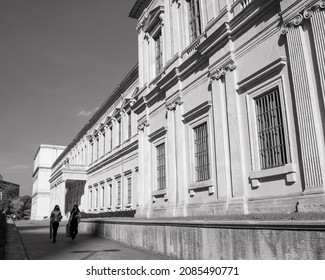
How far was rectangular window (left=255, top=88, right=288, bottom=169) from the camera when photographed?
991cm

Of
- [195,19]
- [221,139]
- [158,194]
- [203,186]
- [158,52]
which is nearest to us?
[221,139]

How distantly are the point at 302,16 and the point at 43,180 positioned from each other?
280 feet

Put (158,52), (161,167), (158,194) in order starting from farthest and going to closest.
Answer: (158,52)
(161,167)
(158,194)

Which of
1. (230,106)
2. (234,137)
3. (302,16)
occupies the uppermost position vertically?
(302,16)

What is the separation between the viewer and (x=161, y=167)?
1720 centimetres

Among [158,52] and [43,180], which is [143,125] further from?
[43,180]

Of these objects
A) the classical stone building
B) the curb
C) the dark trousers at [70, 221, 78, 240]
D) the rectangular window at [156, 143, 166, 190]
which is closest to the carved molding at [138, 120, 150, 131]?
the classical stone building

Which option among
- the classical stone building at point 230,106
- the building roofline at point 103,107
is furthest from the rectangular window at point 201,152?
the building roofline at point 103,107

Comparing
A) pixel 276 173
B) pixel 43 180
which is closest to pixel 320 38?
pixel 276 173

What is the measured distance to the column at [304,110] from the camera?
8.38m

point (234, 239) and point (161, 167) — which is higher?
point (161, 167)

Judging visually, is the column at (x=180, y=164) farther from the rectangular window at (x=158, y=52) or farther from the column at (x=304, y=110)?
the column at (x=304, y=110)

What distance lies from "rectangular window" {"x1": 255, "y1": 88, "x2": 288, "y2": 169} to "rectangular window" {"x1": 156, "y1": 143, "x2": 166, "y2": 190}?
7.00m
